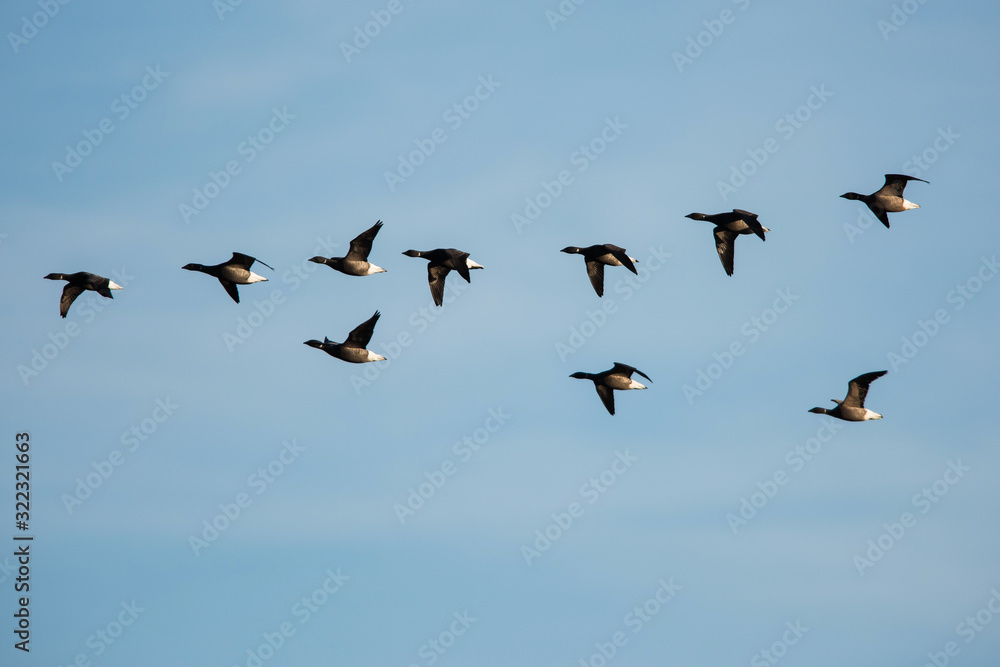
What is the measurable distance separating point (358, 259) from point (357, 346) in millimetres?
3174

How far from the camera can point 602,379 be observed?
4175 cm

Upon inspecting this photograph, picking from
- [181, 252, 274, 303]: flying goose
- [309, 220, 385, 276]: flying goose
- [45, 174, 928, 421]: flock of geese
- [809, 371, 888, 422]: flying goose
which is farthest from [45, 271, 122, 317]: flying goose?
[809, 371, 888, 422]: flying goose

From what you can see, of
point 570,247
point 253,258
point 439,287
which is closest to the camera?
point 253,258

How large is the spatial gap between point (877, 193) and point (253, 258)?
2257 cm

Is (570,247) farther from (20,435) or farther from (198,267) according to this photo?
(20,435)

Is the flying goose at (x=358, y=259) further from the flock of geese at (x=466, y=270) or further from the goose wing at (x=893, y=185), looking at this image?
the goose wing at (x=893, y=185)

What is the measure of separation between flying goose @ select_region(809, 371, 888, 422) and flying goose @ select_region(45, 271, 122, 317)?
25.9 metres

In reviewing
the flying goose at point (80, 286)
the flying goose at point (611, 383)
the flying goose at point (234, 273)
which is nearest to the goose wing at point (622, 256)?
the flying goose at point (611, 383)

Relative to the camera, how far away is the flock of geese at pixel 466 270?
38.8 meters

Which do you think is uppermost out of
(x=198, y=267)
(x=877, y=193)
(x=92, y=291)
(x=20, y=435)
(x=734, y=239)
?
(x=877, y=193)

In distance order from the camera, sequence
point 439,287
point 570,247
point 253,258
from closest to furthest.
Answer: point 253,258 < point 439,287 < point 570,247

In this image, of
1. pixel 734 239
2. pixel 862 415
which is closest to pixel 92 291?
pixel 734 239

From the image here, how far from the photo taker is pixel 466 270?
3809cm

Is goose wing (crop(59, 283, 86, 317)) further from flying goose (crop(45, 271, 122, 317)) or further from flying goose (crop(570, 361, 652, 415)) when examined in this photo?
flying goose (crop(570, 361, 652, 415))
